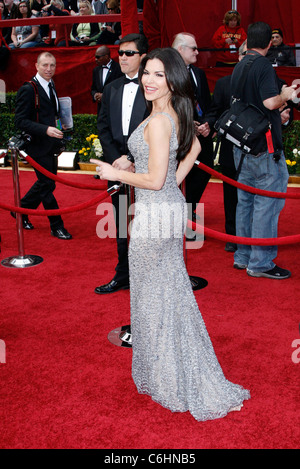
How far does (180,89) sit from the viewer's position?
9.84 feet

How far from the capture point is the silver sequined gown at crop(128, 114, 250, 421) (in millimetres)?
3100

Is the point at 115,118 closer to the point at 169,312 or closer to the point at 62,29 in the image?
the point at 169,312

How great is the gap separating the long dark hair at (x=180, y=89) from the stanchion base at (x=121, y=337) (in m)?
1.47

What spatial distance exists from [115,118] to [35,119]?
1932 mm

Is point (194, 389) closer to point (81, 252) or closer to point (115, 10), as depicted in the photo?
point (81, 252)

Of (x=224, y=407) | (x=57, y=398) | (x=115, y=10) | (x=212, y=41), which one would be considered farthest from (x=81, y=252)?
(x=115, y=10)

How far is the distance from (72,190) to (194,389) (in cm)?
592

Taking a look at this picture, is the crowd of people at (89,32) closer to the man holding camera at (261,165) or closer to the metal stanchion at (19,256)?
the man holding camera at (261,165)

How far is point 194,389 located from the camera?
10.2 ft

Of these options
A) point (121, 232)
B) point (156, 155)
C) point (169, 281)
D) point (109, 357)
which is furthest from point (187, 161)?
point (121, 232)

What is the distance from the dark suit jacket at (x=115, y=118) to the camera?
455 cm

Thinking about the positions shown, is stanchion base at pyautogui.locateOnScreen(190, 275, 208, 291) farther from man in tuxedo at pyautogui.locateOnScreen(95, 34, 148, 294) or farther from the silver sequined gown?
the silver sequined gown

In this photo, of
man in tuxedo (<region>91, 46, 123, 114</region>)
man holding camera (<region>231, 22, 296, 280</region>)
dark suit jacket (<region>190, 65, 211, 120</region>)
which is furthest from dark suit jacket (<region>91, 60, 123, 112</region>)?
man holding camera (<region>231, 22, 296, 280</region>)

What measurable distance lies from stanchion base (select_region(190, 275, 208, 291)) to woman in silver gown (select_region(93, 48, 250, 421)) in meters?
1.80
